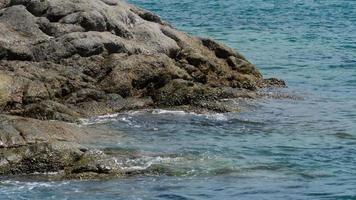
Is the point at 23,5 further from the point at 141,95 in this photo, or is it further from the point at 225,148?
the point at 225,148

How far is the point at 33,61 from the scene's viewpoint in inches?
1043

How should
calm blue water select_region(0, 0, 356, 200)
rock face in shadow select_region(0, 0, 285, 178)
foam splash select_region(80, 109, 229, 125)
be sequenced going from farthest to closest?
rock face in shadow select_region(0, 0, 285, 178) → foam splash select_region(80, 109, 229, 125) → calm blue water select_region(0, 0, 356, 200)

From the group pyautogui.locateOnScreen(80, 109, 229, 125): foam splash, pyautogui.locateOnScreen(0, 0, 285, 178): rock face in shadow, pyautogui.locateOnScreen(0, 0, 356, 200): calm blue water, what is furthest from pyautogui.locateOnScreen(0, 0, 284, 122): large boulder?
pyautogui.locateOnScreen(0, 0, 356, 200): calm blue water

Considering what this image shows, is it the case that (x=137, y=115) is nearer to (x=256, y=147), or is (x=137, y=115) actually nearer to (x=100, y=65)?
(x=100, y=65)

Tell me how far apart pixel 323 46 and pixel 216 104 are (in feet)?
64.4

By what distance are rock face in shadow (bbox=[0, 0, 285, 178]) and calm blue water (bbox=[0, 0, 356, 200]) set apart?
4.00 ft

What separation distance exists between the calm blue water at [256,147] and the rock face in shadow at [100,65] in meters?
1.22

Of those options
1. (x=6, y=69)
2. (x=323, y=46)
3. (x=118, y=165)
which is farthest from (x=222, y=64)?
(x=323, y=46)

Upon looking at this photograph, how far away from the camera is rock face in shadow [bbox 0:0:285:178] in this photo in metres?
24.2

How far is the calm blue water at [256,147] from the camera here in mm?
17125

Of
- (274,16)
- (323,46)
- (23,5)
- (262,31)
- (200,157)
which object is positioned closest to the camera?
(200,157)

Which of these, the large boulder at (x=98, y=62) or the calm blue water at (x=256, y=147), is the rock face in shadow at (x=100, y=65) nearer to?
the large boulder at (x=98, y=62)

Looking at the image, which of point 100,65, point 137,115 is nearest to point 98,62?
point 100,65

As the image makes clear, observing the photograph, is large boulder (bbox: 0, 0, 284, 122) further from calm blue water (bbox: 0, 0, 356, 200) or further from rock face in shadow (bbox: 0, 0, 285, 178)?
calm blue water (bbox: 0, 0, 356, 200)
